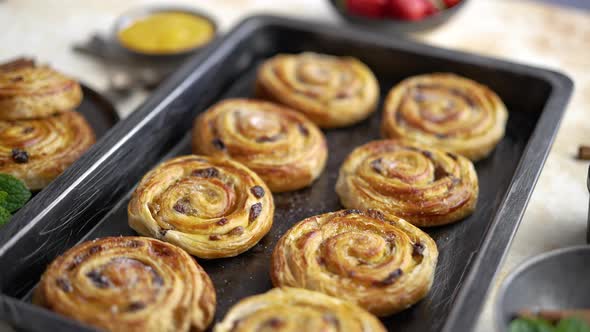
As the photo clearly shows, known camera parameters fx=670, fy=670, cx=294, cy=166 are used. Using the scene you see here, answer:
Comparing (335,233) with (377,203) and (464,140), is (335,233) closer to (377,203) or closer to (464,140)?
(377,203)

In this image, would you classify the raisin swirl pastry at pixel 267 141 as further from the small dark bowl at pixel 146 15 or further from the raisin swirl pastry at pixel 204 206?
the small dark bowl at pixel 146 15

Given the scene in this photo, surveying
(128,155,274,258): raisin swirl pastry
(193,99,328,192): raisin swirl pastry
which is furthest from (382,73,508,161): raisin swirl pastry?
(128,155,274,258): raisin swirl pastry

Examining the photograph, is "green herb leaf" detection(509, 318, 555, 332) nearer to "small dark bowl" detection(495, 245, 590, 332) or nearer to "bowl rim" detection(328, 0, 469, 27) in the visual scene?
"small dark bowl" detection(495, 245, 590, 332)

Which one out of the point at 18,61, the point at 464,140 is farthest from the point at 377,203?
the point at 18,61

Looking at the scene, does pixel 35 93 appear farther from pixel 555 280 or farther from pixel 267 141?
pixel 555 280

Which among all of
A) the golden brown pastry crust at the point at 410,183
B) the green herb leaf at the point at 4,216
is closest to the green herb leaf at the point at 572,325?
the golden brown pastry crust at the point at 410,183
